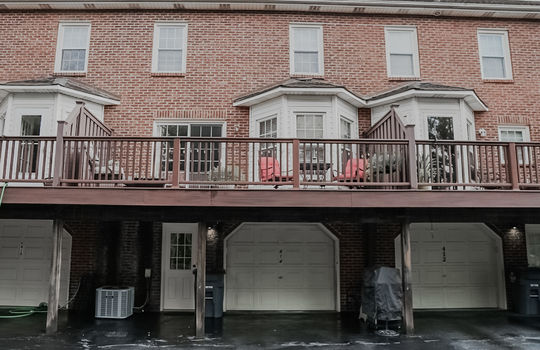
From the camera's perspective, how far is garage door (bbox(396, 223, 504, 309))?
34.7ft

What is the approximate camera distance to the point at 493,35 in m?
11.4

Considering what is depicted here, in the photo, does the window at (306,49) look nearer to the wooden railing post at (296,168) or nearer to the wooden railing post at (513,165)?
the wooden railing post at (296,168)

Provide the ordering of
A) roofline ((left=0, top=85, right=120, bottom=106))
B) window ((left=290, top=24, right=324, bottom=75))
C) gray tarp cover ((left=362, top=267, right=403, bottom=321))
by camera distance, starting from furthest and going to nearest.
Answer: window ((left=290, top=24, right=324, bottom=75)) < roofline ((left=0, top=85, right=120, bottom=106)) < gray tarp cover ((left=362, top=267, right=403, bottom=321))

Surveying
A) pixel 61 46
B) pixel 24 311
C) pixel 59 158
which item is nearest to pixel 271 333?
pixel 59 158

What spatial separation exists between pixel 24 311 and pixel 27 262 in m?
1.28

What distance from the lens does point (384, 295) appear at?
324 inches

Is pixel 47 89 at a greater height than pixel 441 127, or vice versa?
pixel 47 89

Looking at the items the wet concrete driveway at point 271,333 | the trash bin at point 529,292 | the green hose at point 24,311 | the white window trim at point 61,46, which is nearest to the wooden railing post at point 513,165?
the wet concrete driveway at point 271,333

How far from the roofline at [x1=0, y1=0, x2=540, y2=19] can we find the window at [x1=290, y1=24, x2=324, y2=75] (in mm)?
528

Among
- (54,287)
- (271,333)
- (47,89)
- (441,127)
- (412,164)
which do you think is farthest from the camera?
(441,127)

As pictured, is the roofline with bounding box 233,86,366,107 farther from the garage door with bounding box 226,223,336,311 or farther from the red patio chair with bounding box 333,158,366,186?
the garage door with bounding box 226,223,336,311

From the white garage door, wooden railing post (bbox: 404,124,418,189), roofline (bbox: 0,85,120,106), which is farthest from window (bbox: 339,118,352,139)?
the white garage door

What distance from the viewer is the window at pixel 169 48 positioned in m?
10.8

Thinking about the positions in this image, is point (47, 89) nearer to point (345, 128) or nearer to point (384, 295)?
point (345, 128)
